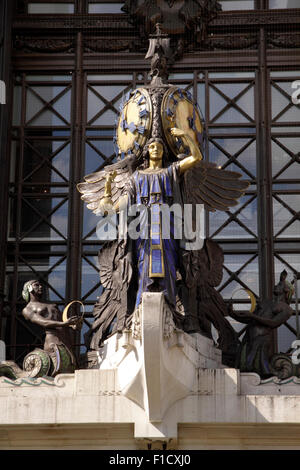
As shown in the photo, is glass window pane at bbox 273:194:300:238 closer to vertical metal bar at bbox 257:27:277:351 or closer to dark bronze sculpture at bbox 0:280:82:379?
vertical metal bar at bbox 257:27:277:351

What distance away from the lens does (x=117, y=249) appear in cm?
2150

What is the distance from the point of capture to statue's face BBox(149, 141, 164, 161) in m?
21.1

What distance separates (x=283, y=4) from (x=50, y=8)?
4.52m

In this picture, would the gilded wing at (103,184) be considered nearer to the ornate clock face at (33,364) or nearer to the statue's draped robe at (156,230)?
the statue's draped robe at (156,230)

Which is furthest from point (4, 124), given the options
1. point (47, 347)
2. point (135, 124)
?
point (47, 347)

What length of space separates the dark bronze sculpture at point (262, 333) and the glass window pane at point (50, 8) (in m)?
8.50

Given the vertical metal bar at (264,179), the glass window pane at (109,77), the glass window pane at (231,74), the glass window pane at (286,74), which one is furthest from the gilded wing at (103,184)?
the glass window pane at (286,74)

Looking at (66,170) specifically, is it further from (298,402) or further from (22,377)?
(298,402)

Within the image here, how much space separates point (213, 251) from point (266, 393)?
2.80 meters

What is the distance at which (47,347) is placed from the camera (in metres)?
20.7

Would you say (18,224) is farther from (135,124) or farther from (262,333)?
(262,333)

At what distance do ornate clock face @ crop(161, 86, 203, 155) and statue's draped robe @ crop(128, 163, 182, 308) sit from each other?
559 millimetres

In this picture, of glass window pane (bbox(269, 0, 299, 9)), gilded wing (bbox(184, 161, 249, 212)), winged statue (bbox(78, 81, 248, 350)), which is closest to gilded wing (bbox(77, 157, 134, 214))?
winged statue (bbox(78, 81, 248, 350))

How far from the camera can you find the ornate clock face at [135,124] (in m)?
21.5
